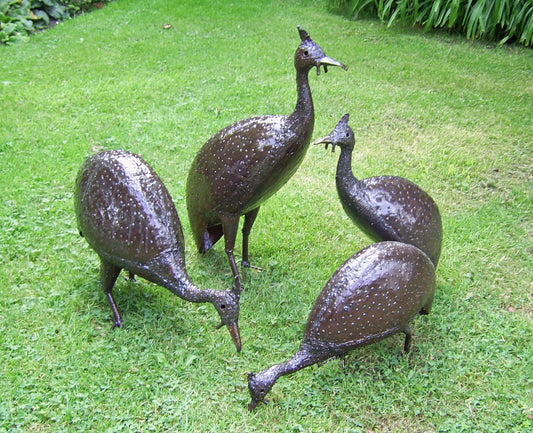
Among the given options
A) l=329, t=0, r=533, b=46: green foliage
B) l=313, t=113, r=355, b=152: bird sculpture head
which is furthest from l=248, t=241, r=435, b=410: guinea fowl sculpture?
l=329, t=0, r=533, b=46: green foliage

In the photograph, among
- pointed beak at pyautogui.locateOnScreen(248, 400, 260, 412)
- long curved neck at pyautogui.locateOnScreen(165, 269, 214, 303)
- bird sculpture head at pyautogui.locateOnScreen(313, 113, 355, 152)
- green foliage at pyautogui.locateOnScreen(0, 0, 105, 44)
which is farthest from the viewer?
green foliage at pyautogui.locateOnScreen(0, 0, 105, 44)

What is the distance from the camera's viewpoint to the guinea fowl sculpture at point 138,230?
3.04 metres

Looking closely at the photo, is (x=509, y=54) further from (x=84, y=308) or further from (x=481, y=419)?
(x=84, y=308)

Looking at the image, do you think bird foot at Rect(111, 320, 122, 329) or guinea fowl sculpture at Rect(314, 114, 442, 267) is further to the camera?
bird foot at Rect(111, 320, 122, 329)

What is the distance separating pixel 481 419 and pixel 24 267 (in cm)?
317

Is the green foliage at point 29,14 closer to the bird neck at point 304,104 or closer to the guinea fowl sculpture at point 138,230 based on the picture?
the guinea fowl sculpture at point 138,230

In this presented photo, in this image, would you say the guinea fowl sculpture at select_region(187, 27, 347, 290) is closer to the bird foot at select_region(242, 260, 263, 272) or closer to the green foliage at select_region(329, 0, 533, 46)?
the bird foot at select_region(242, 260, 263, 272)

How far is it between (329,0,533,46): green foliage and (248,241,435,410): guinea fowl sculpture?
6062 mm

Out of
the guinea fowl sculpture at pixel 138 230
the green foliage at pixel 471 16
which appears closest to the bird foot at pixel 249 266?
the guinea fowl sculpture at pixel 138 230

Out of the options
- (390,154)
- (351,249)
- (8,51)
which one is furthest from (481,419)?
(8,51)

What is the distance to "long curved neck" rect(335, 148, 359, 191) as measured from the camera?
132 inches

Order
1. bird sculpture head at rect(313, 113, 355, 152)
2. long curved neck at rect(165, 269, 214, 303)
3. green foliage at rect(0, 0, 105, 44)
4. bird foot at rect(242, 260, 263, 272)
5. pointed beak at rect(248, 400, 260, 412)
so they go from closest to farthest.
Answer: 1. pointed beak at rect(248, 400, 260, 412)
2. long curved neck at rect(165, 269, 214, 303)
3. bird sculpture head at rect(313, 113, 355, 152)
4. bird foot at rect(242, 260, 263, 272)
5. green foliage at rect(0, 0, 105, 44)

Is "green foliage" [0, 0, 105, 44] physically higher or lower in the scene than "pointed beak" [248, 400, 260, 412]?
higher

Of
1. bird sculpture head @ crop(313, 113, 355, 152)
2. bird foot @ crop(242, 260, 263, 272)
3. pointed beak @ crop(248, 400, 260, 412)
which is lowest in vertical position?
pointed beak @ crop(248, 400, 260, 412)
